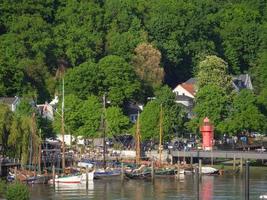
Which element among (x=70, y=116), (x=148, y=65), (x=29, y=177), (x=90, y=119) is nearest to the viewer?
(x=29, y=177)

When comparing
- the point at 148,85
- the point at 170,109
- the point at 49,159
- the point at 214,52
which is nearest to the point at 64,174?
the point at 49,159

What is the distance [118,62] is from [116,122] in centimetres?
1616

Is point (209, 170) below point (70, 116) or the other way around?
below

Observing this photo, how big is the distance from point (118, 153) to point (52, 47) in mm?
36038

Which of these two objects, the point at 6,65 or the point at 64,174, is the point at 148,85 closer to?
the point at 6,65

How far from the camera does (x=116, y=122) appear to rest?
510 ft

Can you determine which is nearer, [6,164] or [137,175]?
[6,164]

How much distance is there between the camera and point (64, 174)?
129 metres

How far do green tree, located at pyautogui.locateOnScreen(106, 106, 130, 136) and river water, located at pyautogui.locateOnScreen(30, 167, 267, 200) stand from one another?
21218 mm

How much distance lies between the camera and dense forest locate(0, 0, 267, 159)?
15825 centimetres

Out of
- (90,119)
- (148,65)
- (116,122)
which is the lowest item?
(116,122)

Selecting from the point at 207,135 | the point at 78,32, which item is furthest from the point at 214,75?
the point at 207,135

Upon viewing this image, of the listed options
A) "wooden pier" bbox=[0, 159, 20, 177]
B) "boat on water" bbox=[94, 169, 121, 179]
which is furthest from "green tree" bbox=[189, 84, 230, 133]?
"wooden pier" bbox=[0, 159, 20, 177]

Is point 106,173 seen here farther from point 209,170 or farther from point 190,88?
point 190,88
